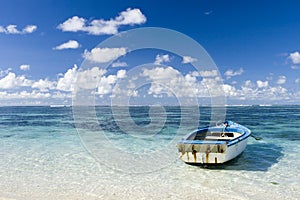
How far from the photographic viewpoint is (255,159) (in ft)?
46.9

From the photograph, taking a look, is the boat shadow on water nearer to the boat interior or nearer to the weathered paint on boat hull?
the weathered paint on boat hull

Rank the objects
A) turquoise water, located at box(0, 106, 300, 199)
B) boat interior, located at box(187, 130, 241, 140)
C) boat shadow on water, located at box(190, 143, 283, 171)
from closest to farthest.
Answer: turquoise water, located at box(0, 106, 300, 199)
boat shadow on water, located at box(190, 143, 283, 171)
boat interior, located at box(187, 130, 241, 140)

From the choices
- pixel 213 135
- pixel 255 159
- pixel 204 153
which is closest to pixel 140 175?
pixel 204 153

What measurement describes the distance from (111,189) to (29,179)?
11.3ft

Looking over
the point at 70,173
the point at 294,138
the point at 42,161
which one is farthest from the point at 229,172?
the point at 294,138

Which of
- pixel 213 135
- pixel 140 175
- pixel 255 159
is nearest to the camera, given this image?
pixel 140 175

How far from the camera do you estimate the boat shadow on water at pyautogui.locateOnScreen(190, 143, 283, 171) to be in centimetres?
1245

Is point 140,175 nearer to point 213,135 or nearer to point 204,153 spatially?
point 204,153

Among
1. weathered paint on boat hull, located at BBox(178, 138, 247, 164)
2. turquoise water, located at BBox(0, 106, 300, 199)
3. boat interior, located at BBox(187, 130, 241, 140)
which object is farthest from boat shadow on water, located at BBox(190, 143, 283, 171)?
boat interior, located at BBox(187, 130, 241, 140)

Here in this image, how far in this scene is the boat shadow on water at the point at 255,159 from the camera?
12453 mm

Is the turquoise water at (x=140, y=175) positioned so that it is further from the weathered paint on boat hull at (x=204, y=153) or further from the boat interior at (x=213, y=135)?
the boat interior at (x=213, y=135)

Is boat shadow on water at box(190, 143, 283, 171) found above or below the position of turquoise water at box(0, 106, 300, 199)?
above

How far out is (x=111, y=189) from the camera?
969cm

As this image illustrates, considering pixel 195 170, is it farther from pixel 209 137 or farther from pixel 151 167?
pixel 209 137
